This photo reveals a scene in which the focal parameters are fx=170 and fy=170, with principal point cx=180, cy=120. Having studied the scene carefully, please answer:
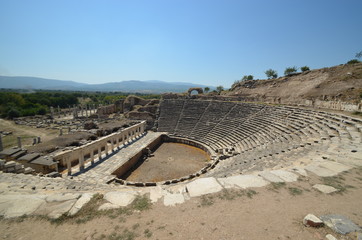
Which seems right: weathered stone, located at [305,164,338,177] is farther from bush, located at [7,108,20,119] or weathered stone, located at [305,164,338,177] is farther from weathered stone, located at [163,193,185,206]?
bush, located at [7,108,20,119]

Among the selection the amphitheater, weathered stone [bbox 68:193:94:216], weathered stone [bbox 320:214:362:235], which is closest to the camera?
weathered stone [bbox 320:214:362:235]

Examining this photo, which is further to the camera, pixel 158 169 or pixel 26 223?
pixel 158 169

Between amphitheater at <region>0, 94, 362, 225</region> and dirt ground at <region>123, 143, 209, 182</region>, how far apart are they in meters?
0.69

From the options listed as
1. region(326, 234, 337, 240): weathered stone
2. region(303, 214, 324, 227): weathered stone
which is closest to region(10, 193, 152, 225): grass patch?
region(303, 214, 324, 227): weathered stone

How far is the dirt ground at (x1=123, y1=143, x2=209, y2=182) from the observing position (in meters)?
13.3

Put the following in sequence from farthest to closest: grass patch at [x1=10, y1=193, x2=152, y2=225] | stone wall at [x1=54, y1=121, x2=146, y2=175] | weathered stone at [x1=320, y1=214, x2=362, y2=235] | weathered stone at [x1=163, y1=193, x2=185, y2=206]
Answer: stone wall at [x1=54, y1=121, x2=146, y2=175]
weathered stone at [x1=163, y1=193, x2=185, y2=206]
grass patch at [x1=10, y1=193, x2=152, y2=225]
weathered stone at [x1=320, y1=214, x2=362, y2=235]

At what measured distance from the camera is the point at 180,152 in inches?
736

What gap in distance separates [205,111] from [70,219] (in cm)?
2347

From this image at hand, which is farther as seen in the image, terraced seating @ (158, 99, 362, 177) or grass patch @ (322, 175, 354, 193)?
terraced seating @ (158, 99, 362, 177)

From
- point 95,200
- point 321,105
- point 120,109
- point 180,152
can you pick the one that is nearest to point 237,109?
point 321,105

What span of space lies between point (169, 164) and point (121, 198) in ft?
36.8

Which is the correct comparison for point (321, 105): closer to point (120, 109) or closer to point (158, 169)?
point (158, 169)

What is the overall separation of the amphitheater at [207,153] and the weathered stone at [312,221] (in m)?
1.57

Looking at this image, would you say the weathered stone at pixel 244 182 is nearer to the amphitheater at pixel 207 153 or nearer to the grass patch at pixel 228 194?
the amphitheater at pixel 207 153
